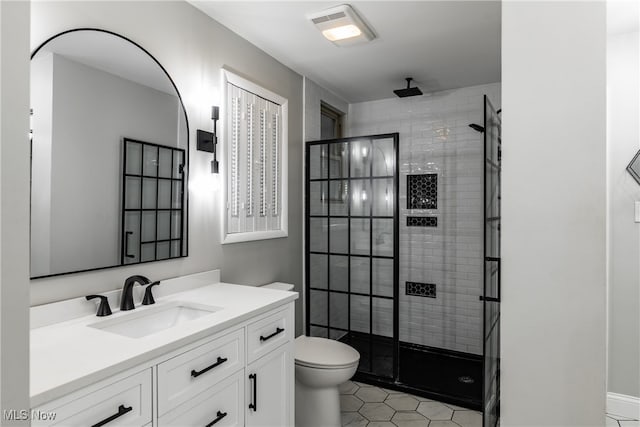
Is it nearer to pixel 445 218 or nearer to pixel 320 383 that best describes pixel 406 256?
pixel 445 218

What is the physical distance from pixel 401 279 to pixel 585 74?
2.94 m

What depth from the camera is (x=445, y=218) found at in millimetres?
3641

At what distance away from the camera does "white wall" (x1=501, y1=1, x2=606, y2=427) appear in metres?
1.16

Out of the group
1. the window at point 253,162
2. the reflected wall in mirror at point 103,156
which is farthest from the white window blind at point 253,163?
the reflected wall in mirror at point 103,156

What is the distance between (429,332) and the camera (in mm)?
3721

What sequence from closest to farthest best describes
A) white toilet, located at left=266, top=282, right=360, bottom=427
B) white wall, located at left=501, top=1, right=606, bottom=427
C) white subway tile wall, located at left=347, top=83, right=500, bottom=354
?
white wall, located at left=501, top=1, right=606, bottom=427
white toilet, located at left=266, top=282, right=360, bottom=427
white subway tile wall, located at left=347, top=83, right=500, bottom=354

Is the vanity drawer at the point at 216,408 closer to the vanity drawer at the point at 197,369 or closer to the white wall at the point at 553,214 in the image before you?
the vanity drawer at the point at 197,369

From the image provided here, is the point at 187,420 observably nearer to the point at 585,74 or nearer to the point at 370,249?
the point at 585,74

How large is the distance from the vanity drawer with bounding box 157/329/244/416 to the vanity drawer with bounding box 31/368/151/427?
64 millimetres

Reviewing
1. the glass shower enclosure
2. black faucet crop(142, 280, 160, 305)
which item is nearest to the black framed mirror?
the glass shower enclosure

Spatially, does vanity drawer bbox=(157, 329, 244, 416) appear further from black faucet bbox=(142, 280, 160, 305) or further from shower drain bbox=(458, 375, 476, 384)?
shower drain bbox=(458, 375, 476, 384)

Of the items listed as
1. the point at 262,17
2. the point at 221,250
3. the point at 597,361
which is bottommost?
the point at 597,361

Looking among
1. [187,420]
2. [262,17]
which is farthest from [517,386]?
[262,17]

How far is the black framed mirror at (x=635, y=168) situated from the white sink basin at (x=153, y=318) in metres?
2.73
